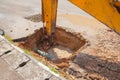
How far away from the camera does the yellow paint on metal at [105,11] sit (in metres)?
4.22

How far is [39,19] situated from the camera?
7500 millimetres

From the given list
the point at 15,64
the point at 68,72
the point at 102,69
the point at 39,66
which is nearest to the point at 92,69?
the point at 102,69

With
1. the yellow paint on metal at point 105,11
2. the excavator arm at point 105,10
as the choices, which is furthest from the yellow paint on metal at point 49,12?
the yellow paint on metal at point 105,11

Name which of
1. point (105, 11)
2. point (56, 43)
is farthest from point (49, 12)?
point (56, 43)

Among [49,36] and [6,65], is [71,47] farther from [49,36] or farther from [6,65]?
[6,65]

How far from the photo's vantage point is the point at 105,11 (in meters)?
4.30

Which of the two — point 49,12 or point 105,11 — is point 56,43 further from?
point 105,11

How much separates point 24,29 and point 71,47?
4.75 ft

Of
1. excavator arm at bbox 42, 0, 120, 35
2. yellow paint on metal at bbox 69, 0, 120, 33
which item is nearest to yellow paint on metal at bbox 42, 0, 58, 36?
excavator arm at bbox 42, 0, 120, 35

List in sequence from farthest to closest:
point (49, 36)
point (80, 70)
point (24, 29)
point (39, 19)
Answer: point (39, 19) < point (24, 29) < point (49, 36) < point (80, 70)

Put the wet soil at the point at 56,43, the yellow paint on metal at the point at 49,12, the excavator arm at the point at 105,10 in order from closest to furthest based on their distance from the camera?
the excavator arm at the point at 105,10 → the yellow paint on metal at the point at 49,12 → the wet soil at the point at 56,43

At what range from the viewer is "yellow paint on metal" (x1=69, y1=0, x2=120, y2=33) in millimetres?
4222

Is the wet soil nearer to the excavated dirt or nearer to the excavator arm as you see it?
the excavated dirt

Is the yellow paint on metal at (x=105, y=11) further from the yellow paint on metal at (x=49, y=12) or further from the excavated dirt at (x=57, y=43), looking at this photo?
the excavated dirt at (x=57, y=43)
